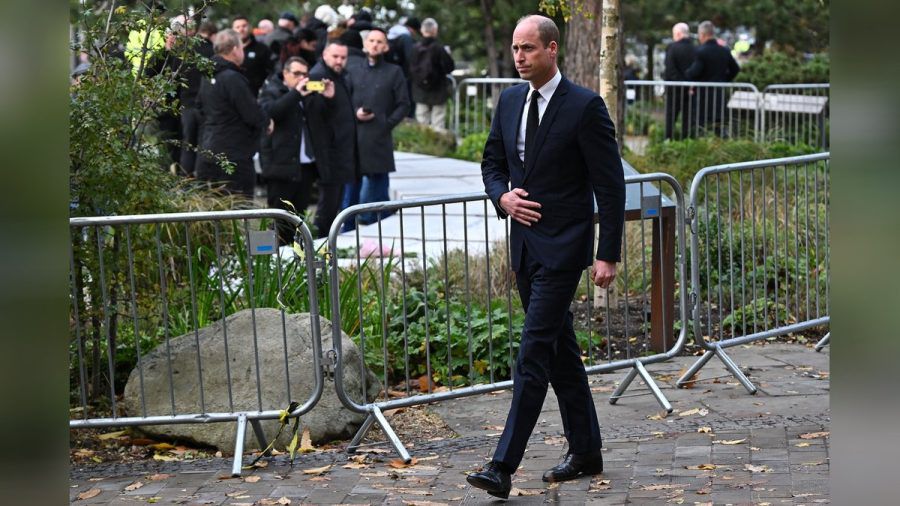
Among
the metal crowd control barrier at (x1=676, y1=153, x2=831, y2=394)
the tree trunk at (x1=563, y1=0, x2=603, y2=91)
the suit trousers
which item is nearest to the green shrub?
the tree trunk at (x1=563, y1=0, x2=603, y2=91)

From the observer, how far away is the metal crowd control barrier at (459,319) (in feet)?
20.9

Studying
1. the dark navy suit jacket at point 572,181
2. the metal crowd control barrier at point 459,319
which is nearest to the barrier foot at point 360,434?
the metal crowd control barrier at point 459,319

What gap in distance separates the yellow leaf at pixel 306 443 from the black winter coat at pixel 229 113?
468 cm

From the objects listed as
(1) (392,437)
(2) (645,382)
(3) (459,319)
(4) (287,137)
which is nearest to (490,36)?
(4) (287,137)

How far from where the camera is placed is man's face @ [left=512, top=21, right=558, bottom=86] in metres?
5.15

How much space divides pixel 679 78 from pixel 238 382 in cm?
1427

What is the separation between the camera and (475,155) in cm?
1792

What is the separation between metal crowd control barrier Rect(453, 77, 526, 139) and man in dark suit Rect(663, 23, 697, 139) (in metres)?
2.36

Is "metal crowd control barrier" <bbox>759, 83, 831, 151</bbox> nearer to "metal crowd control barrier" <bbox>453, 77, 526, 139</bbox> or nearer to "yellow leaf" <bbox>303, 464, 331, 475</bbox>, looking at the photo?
"metal crowd control barrier" <bbox>453, 77, 526, 139</bbox>

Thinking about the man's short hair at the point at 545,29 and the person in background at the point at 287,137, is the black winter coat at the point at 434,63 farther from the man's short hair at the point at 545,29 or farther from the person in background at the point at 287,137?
the man's short hair at the point at 545,29

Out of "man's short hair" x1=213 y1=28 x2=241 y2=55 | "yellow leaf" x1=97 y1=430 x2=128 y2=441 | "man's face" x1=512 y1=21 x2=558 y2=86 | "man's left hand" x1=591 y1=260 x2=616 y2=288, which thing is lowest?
"yellow leaf" x1=97 y1=430 x2=128 y2=441

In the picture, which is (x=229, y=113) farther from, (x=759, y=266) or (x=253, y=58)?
(x=759, y=266)
